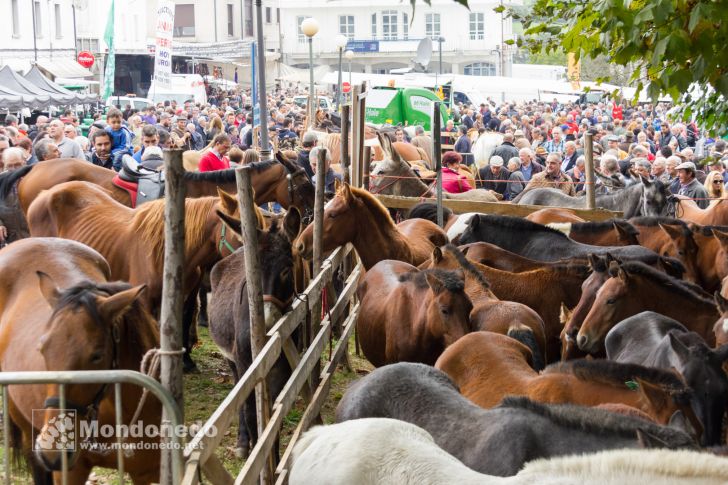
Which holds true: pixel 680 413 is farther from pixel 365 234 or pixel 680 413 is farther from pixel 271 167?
pixel 271 167

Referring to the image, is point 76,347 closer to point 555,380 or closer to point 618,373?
point 555,380

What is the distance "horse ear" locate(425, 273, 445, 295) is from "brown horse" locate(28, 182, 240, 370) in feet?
6.27

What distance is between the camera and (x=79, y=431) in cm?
427

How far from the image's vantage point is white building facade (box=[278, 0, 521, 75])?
8381 cm

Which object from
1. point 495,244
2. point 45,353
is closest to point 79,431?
point 45,353

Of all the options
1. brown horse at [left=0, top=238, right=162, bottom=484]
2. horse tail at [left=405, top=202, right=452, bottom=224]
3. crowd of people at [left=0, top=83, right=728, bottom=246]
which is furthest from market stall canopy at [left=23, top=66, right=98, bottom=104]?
brown horse at [left=0, top=238, right=162, bottom=484]

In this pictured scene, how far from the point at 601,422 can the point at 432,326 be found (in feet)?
10.0

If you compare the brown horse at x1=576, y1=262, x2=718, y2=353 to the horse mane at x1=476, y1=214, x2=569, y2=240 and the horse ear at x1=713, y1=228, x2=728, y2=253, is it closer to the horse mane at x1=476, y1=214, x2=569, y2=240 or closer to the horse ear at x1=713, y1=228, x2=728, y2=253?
the horse ear at x1=713, y1=228, x2=728, y2=253

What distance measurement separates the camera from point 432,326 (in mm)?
7086

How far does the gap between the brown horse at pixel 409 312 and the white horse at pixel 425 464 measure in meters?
2.94

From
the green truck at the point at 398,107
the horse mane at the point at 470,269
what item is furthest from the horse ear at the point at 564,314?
the green truck at the point at 398,107

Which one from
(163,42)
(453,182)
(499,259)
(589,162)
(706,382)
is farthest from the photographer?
(163,42)

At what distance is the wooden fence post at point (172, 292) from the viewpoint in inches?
141
